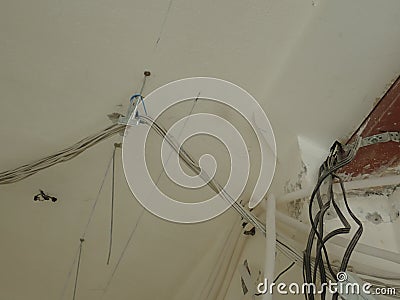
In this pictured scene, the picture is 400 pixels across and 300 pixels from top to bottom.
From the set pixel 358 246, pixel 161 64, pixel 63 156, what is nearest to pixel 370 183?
pixel 358 246

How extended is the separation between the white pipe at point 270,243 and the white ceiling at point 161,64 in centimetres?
15

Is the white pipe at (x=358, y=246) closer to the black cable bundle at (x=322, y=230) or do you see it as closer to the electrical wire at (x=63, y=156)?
the black cable bundle at (x=322, y=230)

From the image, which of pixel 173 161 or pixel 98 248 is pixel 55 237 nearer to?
pixel 98 248

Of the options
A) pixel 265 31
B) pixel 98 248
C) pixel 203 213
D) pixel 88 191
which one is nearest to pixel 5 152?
pixel 88 191

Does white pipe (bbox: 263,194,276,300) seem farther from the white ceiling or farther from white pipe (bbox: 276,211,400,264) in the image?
the white ceiling

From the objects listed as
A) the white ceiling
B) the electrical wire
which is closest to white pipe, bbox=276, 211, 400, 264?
the white ceiling

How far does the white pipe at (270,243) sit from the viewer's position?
0.68m

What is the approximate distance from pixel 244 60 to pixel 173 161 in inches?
12.5

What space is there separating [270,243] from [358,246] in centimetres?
14

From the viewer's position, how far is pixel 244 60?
0.85m

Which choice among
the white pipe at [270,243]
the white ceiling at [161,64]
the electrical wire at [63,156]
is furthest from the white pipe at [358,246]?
the electrical wire at [63,156]

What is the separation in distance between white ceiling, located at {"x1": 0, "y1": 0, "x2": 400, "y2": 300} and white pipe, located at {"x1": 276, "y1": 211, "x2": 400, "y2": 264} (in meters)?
0.14

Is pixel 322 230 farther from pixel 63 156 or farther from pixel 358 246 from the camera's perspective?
pixel 63 156

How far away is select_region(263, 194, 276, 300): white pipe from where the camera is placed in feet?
2.23
